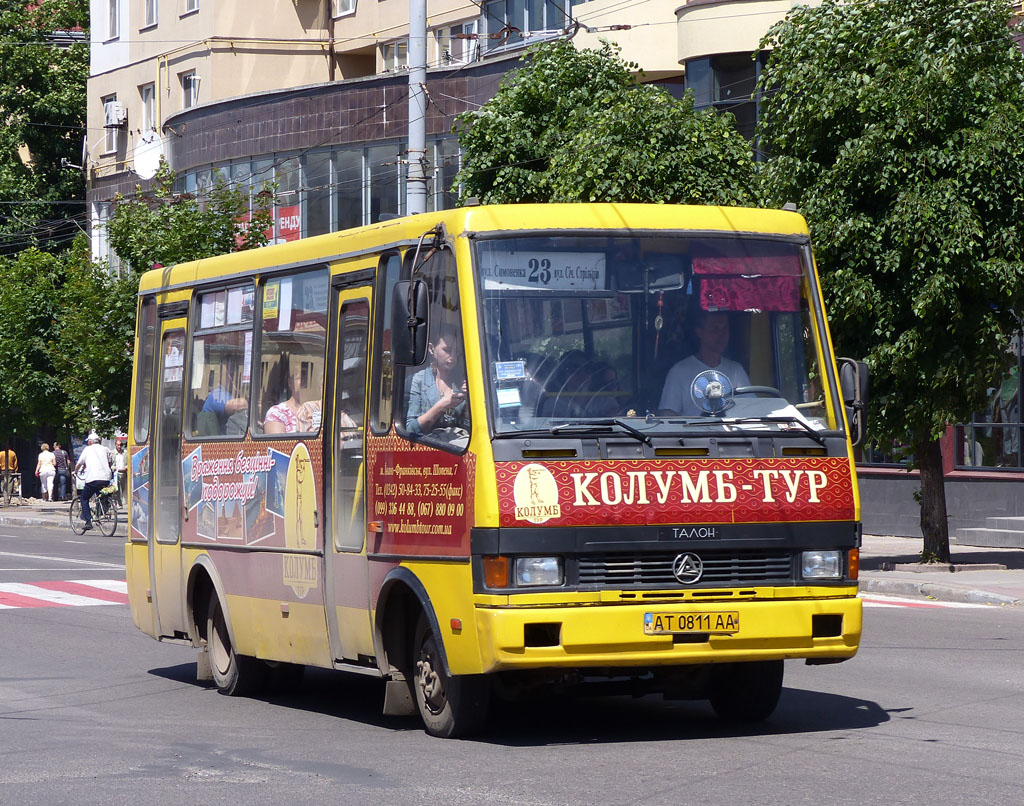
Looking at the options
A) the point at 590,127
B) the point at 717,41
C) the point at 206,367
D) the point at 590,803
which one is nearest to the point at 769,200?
the point at 590,127

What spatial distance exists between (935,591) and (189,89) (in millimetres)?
32209

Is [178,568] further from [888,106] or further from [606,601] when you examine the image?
[888,106]

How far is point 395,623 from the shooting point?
9.44 m

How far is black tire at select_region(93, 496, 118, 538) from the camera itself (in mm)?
33188

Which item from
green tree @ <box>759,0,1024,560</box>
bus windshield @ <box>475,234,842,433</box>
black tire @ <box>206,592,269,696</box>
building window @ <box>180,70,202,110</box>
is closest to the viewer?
bus windshield @ <box>475,234,842,433</box>

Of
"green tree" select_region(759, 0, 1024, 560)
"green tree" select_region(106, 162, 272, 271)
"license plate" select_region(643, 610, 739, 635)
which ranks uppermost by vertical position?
"green tree" select_region(106, 162, 272, 271)

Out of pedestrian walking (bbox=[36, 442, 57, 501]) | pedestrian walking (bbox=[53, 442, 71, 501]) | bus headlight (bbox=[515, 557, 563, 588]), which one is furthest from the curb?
pedestrian walking (bbox=[53, 442, 71, 501])

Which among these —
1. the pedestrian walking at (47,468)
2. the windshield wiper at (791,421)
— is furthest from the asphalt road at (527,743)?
the pedestrian walking at (47,468)

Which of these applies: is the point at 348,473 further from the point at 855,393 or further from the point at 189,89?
the point at 189,89

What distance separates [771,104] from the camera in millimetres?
21781

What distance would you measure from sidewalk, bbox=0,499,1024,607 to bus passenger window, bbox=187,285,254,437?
9.59 metres

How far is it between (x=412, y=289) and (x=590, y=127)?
15.8 m

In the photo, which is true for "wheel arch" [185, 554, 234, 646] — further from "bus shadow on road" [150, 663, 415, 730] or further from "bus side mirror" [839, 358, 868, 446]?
"bus side mirror" [839, 358, 868, 446]

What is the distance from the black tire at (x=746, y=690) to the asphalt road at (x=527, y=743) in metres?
0.15
